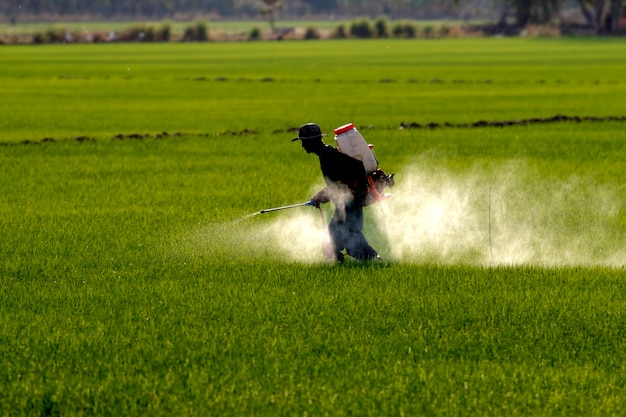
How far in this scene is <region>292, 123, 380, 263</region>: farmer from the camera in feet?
36.3

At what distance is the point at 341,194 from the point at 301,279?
0.94m

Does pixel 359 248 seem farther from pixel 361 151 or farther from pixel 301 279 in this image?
pixel 361 151

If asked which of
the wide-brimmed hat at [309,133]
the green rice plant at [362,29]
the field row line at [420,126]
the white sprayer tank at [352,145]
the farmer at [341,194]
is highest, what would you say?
the wide-brimmed hat at [309,133]

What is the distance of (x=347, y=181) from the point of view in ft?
37.0

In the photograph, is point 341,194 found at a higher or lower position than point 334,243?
higher

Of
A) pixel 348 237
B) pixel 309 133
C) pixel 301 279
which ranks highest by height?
pixel 309 133

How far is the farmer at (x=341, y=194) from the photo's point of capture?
1107cm

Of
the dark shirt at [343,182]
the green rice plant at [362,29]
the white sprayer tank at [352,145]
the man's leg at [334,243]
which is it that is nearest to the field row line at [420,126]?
the man's leg at [334,243]

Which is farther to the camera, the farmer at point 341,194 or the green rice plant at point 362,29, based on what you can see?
the green rice plant at point 362,29

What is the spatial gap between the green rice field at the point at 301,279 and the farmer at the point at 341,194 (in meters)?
0.24

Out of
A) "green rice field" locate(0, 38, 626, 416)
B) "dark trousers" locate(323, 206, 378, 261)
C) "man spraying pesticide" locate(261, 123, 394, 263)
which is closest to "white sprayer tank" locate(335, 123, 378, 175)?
"man spraying pesticide" locate(261, 123, 394, 263)

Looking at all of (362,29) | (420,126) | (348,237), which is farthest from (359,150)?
(362,29)

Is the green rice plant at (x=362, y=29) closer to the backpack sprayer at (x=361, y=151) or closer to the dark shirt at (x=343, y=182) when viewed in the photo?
the dark shirt at (x=343, y=182)

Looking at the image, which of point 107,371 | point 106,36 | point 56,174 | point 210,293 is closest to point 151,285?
point 210,293
